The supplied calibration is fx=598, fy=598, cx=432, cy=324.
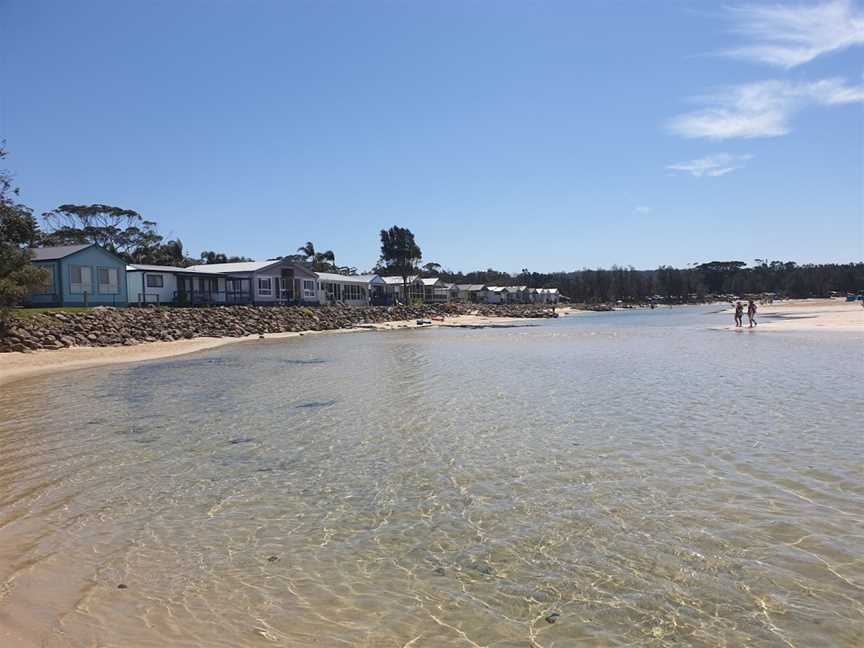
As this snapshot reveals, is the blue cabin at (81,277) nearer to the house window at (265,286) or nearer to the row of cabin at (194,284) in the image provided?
the row of cabin at (194,284)

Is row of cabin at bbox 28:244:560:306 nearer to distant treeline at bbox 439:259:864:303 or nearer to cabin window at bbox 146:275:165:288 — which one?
cabin window at bbox 146:275:165:288

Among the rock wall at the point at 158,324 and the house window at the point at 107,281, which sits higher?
the house window at the point at 107,281

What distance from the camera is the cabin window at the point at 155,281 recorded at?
53031mm

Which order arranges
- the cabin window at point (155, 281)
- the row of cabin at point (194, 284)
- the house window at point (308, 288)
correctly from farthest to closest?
1. the house window at point (308, 288)
2. the cabin window at point (155, 281)
3. the row of cabin at point (194, 284)

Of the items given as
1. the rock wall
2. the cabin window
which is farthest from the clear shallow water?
the cabin window

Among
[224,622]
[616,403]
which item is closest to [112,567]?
[224,622]

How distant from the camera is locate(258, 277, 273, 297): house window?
64625 millimetres

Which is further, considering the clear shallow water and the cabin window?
the cabin window

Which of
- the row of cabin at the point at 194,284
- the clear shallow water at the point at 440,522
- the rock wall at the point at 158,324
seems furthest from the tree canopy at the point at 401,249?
the clear shallow water at the point at 440,522

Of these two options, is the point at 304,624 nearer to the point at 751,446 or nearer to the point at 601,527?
the point at 601,527

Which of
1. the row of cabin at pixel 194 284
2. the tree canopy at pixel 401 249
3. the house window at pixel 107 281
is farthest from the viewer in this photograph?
the tree canopy at pixel 401 249

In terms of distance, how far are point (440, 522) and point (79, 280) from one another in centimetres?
4523

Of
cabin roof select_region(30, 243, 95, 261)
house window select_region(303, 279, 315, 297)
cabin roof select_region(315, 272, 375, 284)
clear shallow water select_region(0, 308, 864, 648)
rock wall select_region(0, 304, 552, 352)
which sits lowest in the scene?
clear shallow water select_region(0, 308, 864, 648)

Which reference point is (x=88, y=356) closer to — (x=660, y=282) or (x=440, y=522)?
(x=440, y=522)
